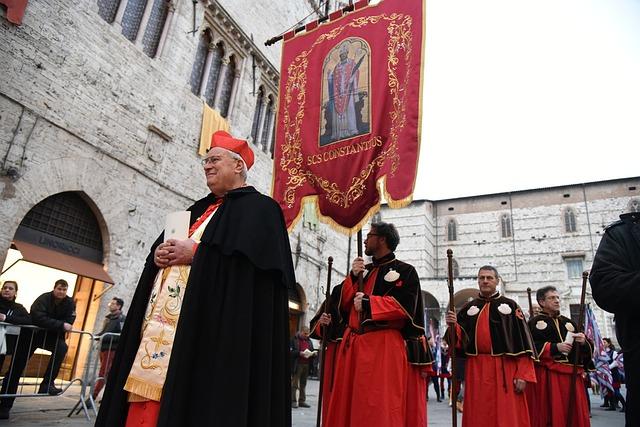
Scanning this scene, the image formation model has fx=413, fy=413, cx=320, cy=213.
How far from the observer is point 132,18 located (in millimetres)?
10586

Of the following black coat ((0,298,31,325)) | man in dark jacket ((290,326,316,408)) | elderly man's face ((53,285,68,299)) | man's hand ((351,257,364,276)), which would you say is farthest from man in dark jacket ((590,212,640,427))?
man in dark jacket ((290,326,316,408))

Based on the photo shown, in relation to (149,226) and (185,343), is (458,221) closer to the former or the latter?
(149,226)

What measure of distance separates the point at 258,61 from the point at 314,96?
10275 millimetres

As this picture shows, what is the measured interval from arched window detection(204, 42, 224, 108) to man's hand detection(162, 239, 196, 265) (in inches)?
447

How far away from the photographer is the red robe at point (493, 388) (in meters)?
4.15

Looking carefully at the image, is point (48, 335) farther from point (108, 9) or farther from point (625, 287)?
A: point (108, 9)

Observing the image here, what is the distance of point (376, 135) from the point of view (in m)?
4.63

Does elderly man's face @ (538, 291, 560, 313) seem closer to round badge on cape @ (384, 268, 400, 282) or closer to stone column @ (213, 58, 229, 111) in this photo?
round badge on cape @ (384, 268, 400, 282)

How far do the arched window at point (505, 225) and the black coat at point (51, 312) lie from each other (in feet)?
124

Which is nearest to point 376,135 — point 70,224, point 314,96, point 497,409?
point 314,96

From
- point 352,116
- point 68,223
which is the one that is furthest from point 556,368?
point 68,223

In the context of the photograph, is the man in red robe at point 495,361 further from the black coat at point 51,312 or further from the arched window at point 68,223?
the arched window at point 68,223

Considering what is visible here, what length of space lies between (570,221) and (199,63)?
34588 millimetres

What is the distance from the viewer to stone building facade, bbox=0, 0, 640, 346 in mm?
7852
